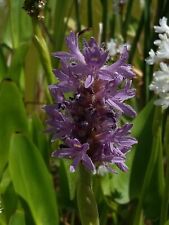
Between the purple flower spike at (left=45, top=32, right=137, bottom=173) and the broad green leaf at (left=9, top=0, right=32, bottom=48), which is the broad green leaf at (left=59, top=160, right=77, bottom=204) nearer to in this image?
the broad green leaf at (left=9, top=0, right=32, bottom=48)

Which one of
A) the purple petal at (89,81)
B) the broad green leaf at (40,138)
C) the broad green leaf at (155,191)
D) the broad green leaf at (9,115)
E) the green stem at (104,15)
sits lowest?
the broad green leaf at (155,191)

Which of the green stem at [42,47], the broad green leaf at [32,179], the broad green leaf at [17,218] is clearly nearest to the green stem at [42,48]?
the green stem at [42,47]

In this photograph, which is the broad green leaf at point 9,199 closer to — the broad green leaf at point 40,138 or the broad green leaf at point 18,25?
the broad green leaf at point 40,138

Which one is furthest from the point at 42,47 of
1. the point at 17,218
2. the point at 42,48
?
the point at 17,218

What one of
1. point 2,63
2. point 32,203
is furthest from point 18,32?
point 32,203

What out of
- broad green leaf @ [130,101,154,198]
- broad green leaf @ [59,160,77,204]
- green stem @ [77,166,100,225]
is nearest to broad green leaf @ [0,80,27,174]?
broad green leaf @ [59,160,77,204]
